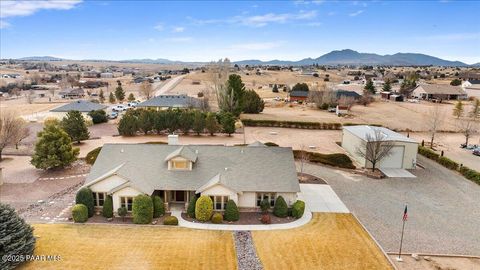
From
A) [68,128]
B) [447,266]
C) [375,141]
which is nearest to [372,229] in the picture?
[447,266]

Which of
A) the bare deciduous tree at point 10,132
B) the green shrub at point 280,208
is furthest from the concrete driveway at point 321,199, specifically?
the bare deciduous tree at point 10,132

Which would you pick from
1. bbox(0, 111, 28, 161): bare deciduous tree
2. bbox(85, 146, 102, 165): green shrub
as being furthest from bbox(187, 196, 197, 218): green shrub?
bbox(0, 111, 28, 161): bare deciduous tree

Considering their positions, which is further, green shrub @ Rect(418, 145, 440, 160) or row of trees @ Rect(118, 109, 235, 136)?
row of trees @ Rect(118, 109, 235, 136)

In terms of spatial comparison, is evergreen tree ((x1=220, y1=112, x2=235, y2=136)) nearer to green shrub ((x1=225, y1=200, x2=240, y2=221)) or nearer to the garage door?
the garage door

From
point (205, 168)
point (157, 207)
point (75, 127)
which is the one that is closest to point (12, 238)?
point (157, 207)

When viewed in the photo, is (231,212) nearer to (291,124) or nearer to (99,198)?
(99,198)

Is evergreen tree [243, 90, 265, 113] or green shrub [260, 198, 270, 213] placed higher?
evergreen tree [243, 90, 265, 113]

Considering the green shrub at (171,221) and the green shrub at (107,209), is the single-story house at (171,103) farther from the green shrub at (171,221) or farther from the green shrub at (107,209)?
the green shrub at (171,221)

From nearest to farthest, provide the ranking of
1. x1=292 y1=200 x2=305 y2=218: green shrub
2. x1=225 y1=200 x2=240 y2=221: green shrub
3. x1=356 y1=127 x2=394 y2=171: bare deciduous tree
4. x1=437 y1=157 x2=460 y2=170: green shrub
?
x1=225 y1=200 x2=240 y2=221: green shrub < x1=292 y1=200 x2=305 y2=218: green shrub < x1=356 y1=127 x2=394 y2=171: bare deciduous tree < x1=437 y1=157 x2=460 y2=170: green shrub
